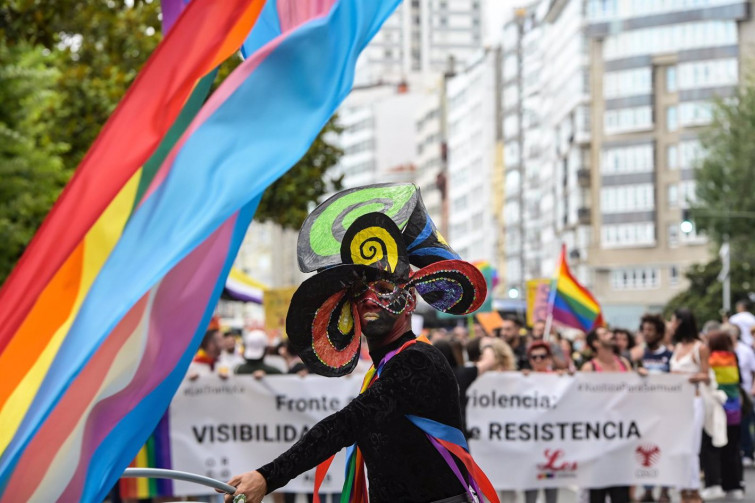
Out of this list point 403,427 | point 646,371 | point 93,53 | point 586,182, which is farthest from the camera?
point 586,182

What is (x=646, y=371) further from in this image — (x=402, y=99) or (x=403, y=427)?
(x=402, y=99)

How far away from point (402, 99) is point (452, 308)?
176247 millimetres

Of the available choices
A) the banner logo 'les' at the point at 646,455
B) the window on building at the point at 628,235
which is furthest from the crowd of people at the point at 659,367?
the window on building at the point at 628,235

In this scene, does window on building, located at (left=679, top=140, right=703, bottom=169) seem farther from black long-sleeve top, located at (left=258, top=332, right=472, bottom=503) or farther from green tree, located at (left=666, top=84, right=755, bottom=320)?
black long-sleeve top, located at (left=258, top=332, right=472, bottom=503)

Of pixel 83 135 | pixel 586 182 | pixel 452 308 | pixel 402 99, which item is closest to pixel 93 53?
pixel 83 135

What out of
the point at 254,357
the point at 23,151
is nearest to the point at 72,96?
the point at 23,151

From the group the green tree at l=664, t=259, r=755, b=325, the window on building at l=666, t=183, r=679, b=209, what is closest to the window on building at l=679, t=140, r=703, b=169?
the window on building at l=666, t=183, r=679, b=209

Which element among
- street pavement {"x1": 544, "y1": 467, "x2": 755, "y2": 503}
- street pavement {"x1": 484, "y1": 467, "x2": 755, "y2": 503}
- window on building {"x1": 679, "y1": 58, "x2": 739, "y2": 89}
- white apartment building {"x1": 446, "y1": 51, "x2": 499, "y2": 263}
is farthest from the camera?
white apartment building {"x1": 446, "y1": 51, "x2": 499, "y2": 263}

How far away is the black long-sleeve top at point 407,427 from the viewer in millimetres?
4969

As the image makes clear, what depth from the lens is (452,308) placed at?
5465 mm

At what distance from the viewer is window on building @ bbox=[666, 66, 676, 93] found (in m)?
108

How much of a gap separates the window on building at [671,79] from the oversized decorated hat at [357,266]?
343ft

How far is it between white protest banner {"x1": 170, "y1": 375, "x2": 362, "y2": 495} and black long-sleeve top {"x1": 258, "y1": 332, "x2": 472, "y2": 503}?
9.10 metres

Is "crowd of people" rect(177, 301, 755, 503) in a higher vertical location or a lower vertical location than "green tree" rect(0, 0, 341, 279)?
lower
